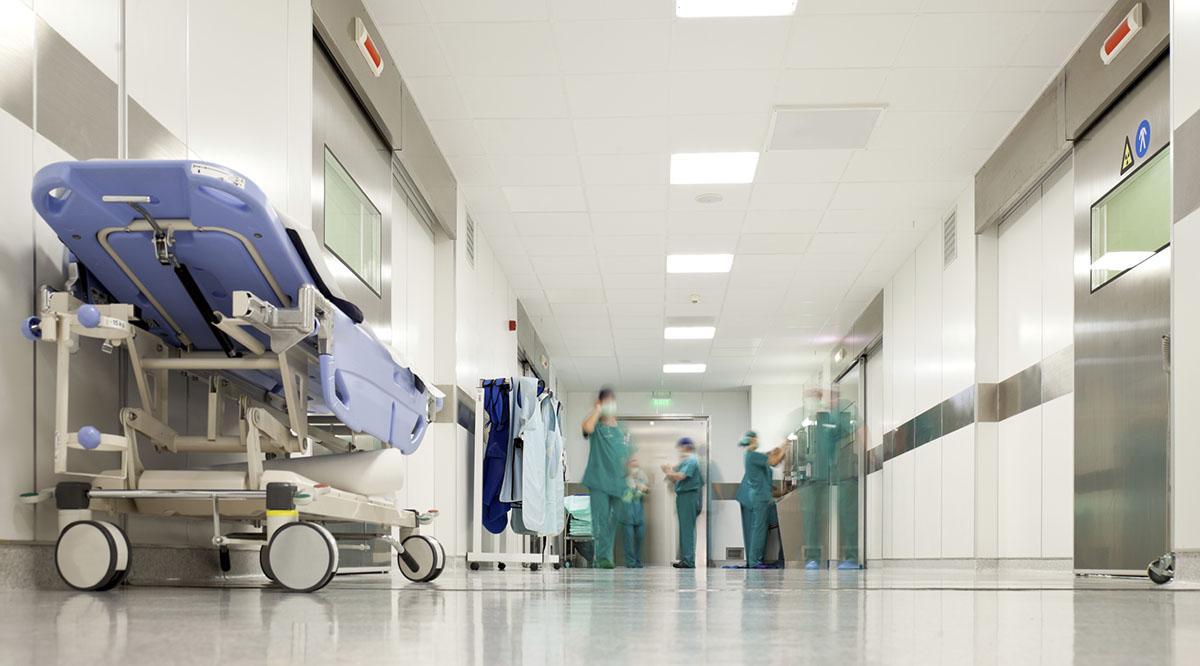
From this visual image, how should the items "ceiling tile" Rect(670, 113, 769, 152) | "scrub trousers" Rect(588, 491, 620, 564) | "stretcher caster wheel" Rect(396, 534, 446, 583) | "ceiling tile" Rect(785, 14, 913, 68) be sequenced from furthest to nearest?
"scrub trousers" Rect(588, 491, 620, 564), "ceiling tile" Rect(670, 113, 769, 152), "ceiling tile" Rect(785, 14, 913, 68), "stretcher caster wheel" Rect(396, 534, 446, 583)

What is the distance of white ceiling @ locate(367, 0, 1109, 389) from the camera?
212 inches

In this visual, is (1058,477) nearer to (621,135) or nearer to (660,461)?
(621,135)

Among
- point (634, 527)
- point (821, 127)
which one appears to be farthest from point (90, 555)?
point (634, 527)

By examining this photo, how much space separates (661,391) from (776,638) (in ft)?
56.6

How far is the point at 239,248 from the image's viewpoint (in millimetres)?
2549

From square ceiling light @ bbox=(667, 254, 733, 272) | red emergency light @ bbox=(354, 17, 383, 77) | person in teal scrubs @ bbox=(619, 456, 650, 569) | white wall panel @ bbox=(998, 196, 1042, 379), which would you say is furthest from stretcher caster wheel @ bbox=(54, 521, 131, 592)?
person in teal scrubs @ bbox=(619, 456, 650, 569)

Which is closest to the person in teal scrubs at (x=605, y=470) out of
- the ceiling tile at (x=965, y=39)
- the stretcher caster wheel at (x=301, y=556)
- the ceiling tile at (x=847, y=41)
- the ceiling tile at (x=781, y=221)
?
the ceiling tile at (x=781, y=221)

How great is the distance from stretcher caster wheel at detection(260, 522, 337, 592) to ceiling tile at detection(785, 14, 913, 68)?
3.69 m

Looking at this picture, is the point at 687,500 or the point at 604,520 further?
the point at 687,500

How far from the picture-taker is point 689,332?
1345 centimetres

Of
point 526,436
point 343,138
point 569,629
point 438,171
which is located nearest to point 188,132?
point 343,138

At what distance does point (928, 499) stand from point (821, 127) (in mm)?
3631

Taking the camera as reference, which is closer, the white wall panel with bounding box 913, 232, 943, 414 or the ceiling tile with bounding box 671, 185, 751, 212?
the ceiling tile with bounding box 671, 185, 751, 212

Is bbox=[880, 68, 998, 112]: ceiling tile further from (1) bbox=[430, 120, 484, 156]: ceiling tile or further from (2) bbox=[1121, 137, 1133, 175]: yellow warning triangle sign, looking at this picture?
(1) bbox=[430, 120, 484, 156]: ceiling tile
